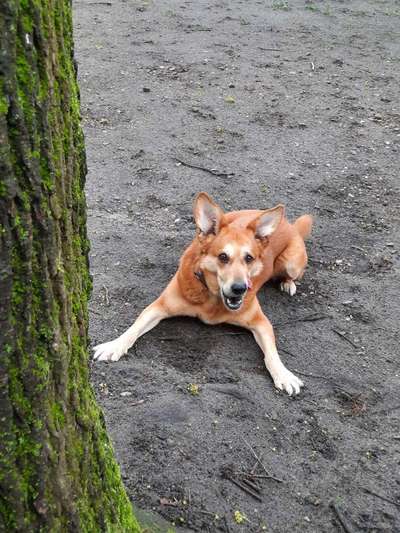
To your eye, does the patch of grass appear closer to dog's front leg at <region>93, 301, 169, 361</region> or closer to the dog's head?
the dog's head

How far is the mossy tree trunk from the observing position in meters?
1.43

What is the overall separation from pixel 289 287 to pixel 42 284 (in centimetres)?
366

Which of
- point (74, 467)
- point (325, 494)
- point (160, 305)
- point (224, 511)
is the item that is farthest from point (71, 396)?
point (160, 305)

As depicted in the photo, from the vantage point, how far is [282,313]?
4875 mm

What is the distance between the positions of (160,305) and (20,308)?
114 inches

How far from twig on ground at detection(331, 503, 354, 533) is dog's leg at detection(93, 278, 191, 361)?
5.21 feet

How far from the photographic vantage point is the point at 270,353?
4238mm

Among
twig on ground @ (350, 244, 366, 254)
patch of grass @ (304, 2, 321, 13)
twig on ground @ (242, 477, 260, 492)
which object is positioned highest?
patch of grass @ (304, 2, 321, 13)

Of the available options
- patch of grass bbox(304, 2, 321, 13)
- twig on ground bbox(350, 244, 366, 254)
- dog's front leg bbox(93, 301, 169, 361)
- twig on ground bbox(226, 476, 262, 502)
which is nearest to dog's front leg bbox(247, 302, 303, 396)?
dog's front leg bbox(93, 301, 169, 361)

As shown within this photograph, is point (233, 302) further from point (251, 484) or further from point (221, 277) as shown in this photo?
point (251, 484)

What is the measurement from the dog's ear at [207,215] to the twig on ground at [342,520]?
2.02m

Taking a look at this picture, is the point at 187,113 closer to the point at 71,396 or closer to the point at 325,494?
the point at 325,494

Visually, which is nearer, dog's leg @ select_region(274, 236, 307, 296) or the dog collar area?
the dog collar area

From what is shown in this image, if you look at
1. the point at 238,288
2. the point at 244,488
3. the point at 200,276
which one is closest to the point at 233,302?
the point at 238,288
